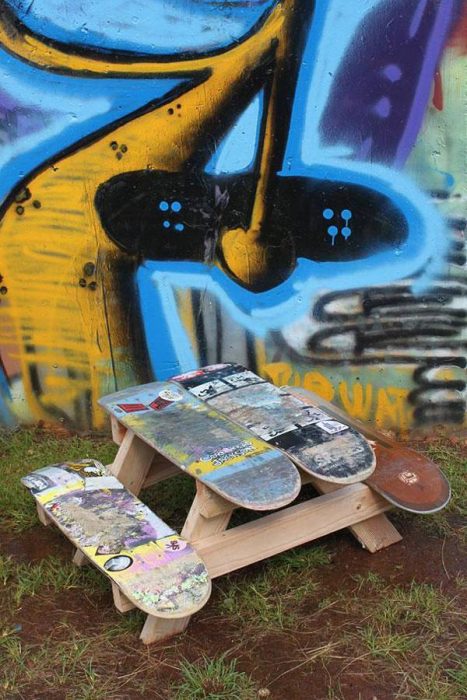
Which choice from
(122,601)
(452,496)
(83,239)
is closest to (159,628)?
(122,601)

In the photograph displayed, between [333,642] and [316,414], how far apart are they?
0.88m

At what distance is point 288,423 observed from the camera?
3080mm

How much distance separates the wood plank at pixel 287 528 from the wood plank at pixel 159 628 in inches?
8.5

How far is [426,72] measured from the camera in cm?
371

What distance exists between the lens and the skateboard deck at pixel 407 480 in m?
3.08

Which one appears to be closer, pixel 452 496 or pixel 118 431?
pixel 118 431

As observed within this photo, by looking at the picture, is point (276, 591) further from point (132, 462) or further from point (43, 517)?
point (43, 517)

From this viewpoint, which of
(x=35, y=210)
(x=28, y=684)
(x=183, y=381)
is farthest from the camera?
(x=35, y=210)

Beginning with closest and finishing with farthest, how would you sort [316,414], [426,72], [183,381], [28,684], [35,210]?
1. [28,684]
2. [316,414]
3. [183,381]
4. [426,72]
5. [35,210]

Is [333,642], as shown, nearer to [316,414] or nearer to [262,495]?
[262,495]

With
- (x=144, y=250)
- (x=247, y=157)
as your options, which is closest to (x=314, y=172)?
(x=247, y=157)

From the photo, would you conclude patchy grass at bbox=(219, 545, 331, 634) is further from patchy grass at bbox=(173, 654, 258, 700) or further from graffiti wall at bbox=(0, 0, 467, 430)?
graffiti wall at bbox=(0, 0, 467, 430)

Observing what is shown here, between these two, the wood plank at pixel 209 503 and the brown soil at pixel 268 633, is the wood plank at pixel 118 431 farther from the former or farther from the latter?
the wood plank at pixel 209 503

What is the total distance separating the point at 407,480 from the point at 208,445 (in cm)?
88
